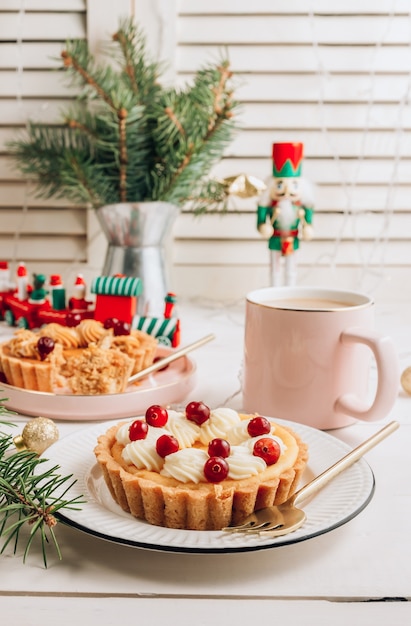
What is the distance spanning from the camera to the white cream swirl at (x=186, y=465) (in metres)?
0.51

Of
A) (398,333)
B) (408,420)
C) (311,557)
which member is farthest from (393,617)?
(398,333)

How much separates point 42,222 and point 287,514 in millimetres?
1059

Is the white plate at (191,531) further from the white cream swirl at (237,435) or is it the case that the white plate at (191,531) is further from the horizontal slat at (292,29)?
the horizontal slat at (292,29)

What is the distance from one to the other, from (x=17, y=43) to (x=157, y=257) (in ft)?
1.64

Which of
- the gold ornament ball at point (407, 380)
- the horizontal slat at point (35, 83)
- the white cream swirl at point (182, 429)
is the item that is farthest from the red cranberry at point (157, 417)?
the horizontal slat at point (35, 83)

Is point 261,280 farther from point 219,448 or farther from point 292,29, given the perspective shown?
point 219,448

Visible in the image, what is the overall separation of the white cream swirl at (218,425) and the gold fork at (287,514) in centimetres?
8

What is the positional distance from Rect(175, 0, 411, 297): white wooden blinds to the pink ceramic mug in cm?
73

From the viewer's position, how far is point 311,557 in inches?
19.4

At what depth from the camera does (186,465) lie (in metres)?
0.51

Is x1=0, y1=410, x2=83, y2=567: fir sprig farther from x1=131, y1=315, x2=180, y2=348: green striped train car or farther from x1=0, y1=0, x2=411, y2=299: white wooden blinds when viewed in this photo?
x1=0, y1=0, x2=411, y2=299: white wooden blinds

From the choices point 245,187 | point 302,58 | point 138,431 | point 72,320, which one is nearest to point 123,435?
point 138,431

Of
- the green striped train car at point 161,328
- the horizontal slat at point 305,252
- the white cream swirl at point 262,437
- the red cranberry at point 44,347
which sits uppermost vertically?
the horizontal slat at point 305,252

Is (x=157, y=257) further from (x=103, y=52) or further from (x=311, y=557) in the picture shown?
(x=311, y=557)
